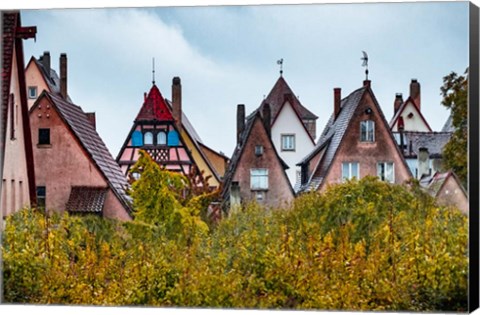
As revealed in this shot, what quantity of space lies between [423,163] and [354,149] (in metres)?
0.93

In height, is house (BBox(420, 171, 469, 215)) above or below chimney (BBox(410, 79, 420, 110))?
below

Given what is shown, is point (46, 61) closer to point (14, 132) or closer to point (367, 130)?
point (14, 132)

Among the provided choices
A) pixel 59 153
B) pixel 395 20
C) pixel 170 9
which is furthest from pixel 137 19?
pixel 395 20

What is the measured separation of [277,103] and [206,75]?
0.96 m

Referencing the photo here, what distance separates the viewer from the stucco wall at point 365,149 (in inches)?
695

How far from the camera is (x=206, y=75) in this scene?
17922 mm

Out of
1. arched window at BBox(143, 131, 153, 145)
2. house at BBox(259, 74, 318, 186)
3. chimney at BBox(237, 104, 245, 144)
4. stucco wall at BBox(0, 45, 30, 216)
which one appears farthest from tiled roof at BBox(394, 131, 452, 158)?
stucco wall at BBox(0, 45, 30, 216)

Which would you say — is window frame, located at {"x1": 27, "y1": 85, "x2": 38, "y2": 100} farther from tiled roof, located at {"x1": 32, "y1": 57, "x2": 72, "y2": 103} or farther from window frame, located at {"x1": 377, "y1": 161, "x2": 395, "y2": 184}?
window frame, located at {"x1": 377, "y1": 161, "x2": 395, "y2": 184}

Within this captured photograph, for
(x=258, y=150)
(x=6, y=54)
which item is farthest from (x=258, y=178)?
(x=6, y=54)

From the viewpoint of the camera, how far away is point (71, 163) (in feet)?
60.2

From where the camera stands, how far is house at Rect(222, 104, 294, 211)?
18000mm

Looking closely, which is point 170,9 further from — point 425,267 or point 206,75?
point 425,267

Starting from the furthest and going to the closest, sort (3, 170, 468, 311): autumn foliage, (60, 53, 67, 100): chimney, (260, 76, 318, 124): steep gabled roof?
(60, 53, 67, 100): chimney → (260, 76, 318, 124): steep gabled roof → (3, 170, 468, 311): autumn foliage

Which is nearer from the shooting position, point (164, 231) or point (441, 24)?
point (441, 24)
